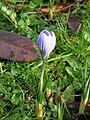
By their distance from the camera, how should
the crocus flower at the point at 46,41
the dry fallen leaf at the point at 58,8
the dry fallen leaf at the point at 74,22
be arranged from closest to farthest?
the crocus flower at the point at 46,41 < the dry fallen leaf at the point at 74,22 < the dry fallen leaf at the point at 58,8

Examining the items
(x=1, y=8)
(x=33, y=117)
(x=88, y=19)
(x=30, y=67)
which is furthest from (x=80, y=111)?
(x=1, y=8)

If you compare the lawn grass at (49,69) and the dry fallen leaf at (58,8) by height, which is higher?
the dry fallen leaf at (58,8)

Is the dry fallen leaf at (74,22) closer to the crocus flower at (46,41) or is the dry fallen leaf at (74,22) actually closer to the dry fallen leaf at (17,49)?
the dry fallen leaf at (17,49)

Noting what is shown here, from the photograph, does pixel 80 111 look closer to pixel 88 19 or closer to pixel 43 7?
pixel 88 19

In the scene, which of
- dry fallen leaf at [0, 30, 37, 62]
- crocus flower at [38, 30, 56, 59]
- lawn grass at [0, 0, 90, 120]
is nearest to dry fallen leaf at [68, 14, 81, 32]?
lawn grass at [0, 0, 90, 120]

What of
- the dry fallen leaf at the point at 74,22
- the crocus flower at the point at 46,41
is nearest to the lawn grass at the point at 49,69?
the dry fallen leaf at the point at 74,22

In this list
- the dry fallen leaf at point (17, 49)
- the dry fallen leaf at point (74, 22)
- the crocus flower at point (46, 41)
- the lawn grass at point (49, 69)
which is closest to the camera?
the crocus flower at point (46, 41)

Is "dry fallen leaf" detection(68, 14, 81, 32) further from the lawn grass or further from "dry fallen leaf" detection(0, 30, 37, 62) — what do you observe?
"dry fallen leaf" detection(0, 30, 37, 62)
